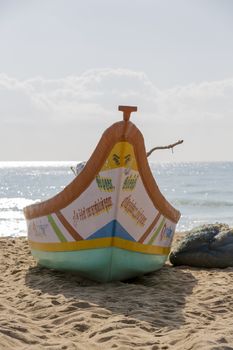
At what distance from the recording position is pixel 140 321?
4.26 meters

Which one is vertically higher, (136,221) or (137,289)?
(136,221)

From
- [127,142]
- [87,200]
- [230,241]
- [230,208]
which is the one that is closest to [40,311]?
[87,200]

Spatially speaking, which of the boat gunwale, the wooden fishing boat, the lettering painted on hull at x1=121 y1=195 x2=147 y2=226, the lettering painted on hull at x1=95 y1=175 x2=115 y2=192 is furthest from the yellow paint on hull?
the lettering painted on hull at x1=95 y1=175 x2=115 y2=192

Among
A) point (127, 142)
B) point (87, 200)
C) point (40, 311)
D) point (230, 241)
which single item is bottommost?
point (40, 311)

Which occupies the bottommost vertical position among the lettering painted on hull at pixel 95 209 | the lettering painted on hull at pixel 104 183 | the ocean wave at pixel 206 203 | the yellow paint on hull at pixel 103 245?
the ocean wave at pixel 206 203

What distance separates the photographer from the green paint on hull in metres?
5.66

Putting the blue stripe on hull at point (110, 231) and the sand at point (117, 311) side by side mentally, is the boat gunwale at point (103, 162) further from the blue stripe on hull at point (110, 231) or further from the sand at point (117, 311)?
the sand at point (117, 311)

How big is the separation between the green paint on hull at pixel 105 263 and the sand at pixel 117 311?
0.45 feet

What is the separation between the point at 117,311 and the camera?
4.57 metres

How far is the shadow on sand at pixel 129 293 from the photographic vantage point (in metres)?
4.54

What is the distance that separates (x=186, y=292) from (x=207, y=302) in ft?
1.60

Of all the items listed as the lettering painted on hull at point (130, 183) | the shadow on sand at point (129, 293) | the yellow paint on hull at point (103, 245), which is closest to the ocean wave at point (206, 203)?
the shadow on sand at point (129, 293)

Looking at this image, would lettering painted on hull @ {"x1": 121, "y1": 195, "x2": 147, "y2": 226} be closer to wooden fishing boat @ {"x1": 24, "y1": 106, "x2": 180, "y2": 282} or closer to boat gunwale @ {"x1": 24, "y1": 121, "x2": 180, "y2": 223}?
wooden fishing boat @ {"x1": 24, "y1": 106, "x2": 180, "y2": 282}

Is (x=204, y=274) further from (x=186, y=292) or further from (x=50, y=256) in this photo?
(x=50, y=256)
